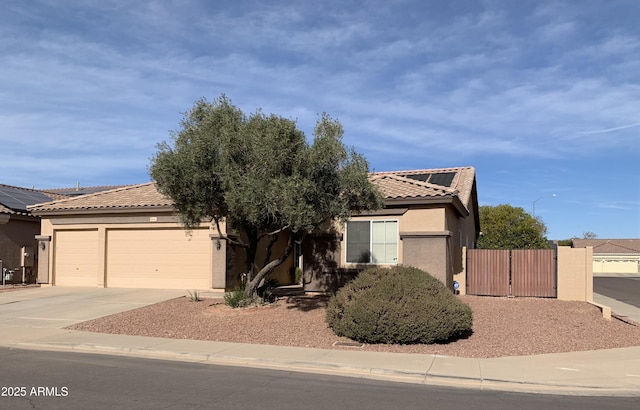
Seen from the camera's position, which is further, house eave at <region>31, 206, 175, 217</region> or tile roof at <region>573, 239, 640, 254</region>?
tile roof at <region>573, 239, 640, 254</region>

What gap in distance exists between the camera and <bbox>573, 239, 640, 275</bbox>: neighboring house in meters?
69.4

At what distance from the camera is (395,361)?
31.7 ft

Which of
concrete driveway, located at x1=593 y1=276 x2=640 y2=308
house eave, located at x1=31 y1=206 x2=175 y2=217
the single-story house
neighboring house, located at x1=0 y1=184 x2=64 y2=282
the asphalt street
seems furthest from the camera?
concrete driveway, located at x1=593 y1=276 x2=640 y2=308

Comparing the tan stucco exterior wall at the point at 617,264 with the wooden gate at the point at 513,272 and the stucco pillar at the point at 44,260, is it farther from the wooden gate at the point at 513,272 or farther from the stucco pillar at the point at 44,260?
the stucco pillar at the point at 44,260

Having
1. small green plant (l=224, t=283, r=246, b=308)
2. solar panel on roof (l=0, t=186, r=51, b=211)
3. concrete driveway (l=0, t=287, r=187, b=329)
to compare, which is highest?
solar panel on roof (l=0, t=186, r=51, b=211)

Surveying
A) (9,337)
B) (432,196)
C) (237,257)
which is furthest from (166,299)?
(432,196)

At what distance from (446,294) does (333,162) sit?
3949mm

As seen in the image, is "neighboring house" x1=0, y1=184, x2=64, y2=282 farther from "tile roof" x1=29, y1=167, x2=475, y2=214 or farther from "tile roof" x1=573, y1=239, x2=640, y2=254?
"tile roof" x1=573, y1=239, x2=640, y2=254

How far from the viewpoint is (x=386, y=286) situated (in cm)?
1173

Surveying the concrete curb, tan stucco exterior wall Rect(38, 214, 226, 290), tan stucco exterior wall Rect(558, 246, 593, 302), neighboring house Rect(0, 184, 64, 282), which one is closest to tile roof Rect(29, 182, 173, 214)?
tan stucco exterior wall Rect(38, 214, 226, 290)

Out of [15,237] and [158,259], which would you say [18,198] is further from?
[158,259]

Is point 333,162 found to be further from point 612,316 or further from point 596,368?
point 612,316

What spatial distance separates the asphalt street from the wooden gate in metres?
12.1

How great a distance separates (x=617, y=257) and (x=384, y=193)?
6468 centimetres
